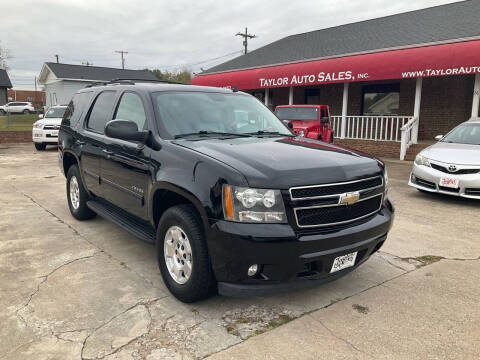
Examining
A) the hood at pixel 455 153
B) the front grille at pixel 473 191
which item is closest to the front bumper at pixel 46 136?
the hood at pixel 455 153

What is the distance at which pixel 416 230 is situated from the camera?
17.7 ft

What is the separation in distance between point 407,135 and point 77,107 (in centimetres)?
1122

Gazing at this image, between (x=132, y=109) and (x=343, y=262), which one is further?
(x=132, y=109)

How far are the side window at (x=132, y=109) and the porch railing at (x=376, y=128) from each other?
455 inches

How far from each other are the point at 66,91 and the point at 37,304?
123 ft

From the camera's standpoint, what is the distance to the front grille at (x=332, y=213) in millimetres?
2801

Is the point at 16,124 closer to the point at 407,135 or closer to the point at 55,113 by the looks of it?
the point at 55,113

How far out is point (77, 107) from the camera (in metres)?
5.60

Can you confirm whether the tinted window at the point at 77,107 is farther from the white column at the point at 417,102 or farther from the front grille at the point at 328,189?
the white column at the point at 417,102

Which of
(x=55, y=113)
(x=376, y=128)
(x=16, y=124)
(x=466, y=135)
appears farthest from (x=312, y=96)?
(x=16, y=124)

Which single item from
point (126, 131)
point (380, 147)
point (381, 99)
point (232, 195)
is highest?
point (381, 99)

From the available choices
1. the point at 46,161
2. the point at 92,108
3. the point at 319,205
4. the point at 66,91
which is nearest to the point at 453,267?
the point at 319,205

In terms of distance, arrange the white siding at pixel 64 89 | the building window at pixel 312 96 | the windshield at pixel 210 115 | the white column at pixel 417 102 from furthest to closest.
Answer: the white siding at pixel 64 89
the building window at pixel 312 96
the white column at pixel 417 102
the windshield at pixel 210 115

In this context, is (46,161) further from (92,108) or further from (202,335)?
(202,335)
